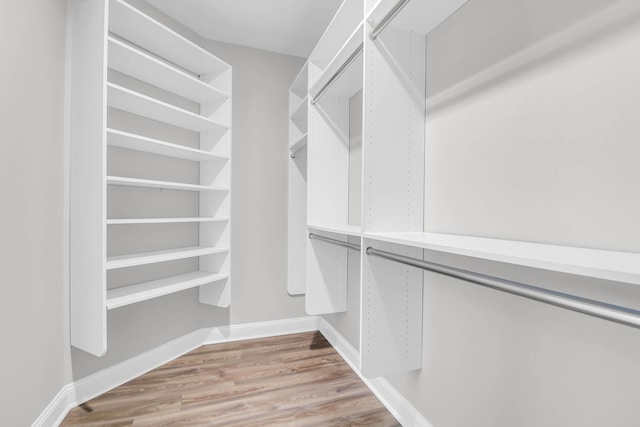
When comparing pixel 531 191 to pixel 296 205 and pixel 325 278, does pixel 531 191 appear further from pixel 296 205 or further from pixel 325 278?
pixel 296 205

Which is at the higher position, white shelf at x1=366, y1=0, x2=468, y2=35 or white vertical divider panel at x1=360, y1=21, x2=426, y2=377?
white shelf at x1=366, y1=0, x2=468, y2=35

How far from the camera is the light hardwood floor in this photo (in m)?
1.65

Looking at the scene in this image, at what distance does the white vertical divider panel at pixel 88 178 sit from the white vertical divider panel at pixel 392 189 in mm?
1323

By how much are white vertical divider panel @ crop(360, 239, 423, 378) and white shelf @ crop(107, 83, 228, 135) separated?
1.49 m

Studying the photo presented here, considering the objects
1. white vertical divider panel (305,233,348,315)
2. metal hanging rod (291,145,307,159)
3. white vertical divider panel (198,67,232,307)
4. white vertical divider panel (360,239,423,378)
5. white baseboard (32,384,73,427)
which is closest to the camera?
white vertical divider panel (360,239,423,378)

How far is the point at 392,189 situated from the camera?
1.38 meters

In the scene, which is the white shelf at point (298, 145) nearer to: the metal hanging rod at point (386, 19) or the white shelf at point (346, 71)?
the white shelf at point (346, 71)

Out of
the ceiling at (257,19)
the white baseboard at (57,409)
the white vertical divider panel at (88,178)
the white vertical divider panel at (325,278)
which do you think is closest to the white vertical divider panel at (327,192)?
the white vertical divider panel at (325,278)

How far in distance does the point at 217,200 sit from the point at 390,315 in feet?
5.22

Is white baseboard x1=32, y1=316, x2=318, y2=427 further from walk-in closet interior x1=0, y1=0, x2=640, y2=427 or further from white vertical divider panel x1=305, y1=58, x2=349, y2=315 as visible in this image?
white vertical divider panel x1=305, y1=58, x2=349, y2=315

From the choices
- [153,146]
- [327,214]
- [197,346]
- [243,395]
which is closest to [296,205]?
[327,214]

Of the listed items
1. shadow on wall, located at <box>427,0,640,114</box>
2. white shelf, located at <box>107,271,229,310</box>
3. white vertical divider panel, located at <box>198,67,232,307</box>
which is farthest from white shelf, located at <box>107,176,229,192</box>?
shadow on wall, located at <box>427,0,640,114</box>

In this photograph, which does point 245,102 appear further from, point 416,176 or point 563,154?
point 563,154

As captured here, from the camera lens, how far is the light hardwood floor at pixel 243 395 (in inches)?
65.0
